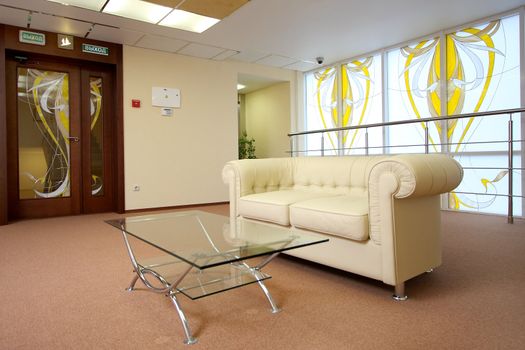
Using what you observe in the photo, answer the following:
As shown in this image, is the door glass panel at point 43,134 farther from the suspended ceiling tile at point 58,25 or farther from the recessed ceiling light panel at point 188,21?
the recessed ceiling light panel at point 188,21

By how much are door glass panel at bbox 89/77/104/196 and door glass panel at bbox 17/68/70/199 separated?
1.01 ft

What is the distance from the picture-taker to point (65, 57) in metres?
4.58

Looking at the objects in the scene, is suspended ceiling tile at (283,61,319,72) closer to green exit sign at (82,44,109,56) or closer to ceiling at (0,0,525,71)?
ceiling at (0,0,525,71)

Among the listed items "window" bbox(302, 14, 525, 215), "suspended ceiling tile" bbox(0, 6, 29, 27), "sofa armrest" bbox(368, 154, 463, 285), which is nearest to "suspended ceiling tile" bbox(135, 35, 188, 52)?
"suspended ceiling tile" bbox(0, 6, 29, 27)

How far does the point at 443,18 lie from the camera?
4.29 m

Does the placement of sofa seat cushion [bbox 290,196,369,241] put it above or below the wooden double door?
below

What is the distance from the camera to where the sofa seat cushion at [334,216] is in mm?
1865

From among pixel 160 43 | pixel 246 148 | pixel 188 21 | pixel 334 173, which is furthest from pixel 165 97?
pixel 334 173

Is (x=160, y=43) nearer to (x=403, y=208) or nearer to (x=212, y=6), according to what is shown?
(x=212, y=6)

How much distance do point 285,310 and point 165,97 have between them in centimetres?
433

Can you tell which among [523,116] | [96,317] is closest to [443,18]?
[523,116]

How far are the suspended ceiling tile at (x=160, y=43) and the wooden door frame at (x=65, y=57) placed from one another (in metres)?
0.36

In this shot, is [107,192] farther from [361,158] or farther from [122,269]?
[361,158]

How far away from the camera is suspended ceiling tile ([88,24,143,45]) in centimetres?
442
